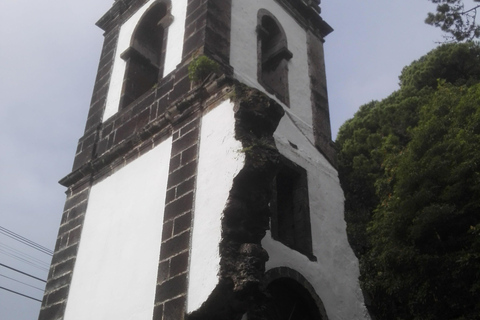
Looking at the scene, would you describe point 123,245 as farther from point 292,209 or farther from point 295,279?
point 292,209

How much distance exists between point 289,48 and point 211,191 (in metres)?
4.00

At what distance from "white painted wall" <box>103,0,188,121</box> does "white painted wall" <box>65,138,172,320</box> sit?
1460 millimetres

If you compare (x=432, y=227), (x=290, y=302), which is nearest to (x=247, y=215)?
(x=290, y=302)

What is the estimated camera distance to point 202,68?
22.1ft

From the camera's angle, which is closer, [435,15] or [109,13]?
[435,15]

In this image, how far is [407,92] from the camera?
17406 millimetres

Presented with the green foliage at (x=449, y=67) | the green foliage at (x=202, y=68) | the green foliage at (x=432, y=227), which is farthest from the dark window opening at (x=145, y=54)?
the green foliage at (x=449, y=67)

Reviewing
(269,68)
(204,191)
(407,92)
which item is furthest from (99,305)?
(407,92)

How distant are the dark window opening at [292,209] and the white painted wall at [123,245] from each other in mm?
1417

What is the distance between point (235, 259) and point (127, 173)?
2383mm

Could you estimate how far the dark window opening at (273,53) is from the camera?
8367 mm

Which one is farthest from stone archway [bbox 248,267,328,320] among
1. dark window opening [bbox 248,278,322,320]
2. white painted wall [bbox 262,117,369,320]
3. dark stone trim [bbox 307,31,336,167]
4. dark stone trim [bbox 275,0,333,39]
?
dark stone trim [bbox 275,0,333,39]

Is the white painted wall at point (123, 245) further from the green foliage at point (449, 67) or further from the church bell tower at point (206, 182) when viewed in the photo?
the green foliage at point (449, 67)

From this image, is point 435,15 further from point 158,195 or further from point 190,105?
point 158,195
